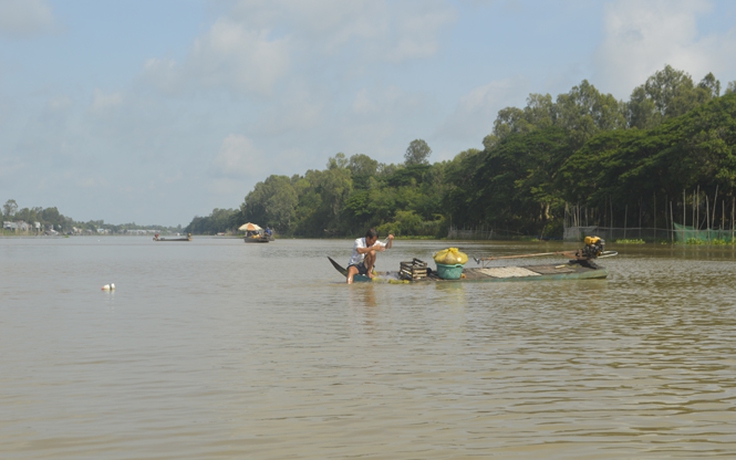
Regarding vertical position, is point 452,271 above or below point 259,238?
below

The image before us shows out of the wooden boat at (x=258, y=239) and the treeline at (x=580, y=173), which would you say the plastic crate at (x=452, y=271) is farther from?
the wooden boat at (x=258, y=239)

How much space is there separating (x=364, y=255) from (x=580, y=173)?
6116cm

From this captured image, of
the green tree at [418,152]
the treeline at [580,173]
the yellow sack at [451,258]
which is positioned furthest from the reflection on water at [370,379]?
the green tree at [418,152]

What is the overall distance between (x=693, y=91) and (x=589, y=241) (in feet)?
261

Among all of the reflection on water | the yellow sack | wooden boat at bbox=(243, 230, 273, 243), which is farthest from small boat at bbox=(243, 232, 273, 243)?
→ the reflection on water

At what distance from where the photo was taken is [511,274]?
82.8 ft

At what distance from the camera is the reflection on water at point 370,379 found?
21.1ft

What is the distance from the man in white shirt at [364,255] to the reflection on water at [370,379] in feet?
16.0

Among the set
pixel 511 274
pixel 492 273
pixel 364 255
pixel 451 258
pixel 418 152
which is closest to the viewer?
pixel 451 258

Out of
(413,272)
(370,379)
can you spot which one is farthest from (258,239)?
(370,379)

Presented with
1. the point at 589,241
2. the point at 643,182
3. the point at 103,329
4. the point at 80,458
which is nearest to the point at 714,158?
the point at 643,182

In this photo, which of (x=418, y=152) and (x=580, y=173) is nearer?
(x=580, y=173)

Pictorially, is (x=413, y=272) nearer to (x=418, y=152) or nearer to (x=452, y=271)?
(x=452, y=271)

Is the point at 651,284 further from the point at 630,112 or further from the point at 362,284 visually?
the point at 630,112
